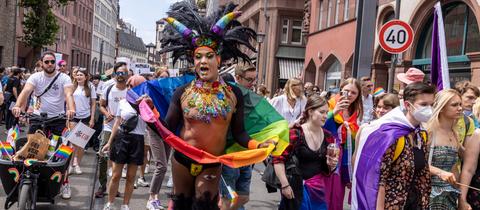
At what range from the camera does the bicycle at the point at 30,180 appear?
5.92 m

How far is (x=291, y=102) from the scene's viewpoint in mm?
8680

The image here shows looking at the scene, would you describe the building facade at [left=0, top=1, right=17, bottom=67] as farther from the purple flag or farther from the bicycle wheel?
the purple flag

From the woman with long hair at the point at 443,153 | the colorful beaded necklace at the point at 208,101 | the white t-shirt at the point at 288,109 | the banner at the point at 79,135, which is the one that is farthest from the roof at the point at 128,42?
the woman with long hair at the point at 443,153

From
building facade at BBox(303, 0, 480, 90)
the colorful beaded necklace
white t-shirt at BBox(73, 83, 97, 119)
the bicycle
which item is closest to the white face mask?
the colorful beaded necklace

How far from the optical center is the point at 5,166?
6102 millimetres

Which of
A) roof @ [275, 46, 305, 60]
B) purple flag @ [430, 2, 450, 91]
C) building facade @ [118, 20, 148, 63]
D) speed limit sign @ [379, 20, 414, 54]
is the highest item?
building facade @ [118, 20, 148, 63]

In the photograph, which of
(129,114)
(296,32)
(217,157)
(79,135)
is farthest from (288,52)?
(217,157)

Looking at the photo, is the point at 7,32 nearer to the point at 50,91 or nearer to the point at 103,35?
the point at 50,91

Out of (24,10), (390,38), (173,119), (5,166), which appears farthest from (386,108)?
(24,10)

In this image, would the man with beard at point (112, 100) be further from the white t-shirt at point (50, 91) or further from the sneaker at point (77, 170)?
the sneaker at point (77, 170)

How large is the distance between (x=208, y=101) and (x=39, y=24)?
26.5 m

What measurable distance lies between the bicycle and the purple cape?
134 inches

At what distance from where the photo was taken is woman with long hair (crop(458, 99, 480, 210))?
482 cm

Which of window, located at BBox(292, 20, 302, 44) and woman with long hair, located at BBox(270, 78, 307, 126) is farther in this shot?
window, located at BBox(292, 20, 302, 44)
